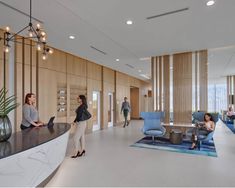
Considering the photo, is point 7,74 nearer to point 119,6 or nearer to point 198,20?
point 119,6

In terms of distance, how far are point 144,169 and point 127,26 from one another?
11.0 ft

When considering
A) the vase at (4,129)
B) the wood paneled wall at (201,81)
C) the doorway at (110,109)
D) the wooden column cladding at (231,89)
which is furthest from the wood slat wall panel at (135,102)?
the vase at (4,129)

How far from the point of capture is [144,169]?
3.43 meters

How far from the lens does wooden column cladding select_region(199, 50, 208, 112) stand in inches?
235

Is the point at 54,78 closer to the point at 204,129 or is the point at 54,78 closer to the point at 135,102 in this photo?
the point at 204,129

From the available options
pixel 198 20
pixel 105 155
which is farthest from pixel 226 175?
pixel 198 20

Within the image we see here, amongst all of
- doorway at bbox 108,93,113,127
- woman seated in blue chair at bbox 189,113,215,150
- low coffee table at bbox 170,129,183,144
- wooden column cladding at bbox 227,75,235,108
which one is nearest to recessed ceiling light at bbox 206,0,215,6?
woman seated in blue chair at bbox 189,113,215,150

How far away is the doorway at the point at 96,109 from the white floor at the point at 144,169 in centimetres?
Answer: 357

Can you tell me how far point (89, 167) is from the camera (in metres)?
3.53

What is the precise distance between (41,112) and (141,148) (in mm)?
3363

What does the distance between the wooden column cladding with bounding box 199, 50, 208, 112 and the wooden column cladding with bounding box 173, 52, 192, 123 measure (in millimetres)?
341

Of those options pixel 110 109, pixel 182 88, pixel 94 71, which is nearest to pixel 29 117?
pixel 94 71

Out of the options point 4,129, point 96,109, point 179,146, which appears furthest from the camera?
point 96,109

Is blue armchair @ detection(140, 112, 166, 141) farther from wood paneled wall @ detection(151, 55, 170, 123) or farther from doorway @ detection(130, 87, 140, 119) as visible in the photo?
doorway @ detection(130, 87, 140, 119)
